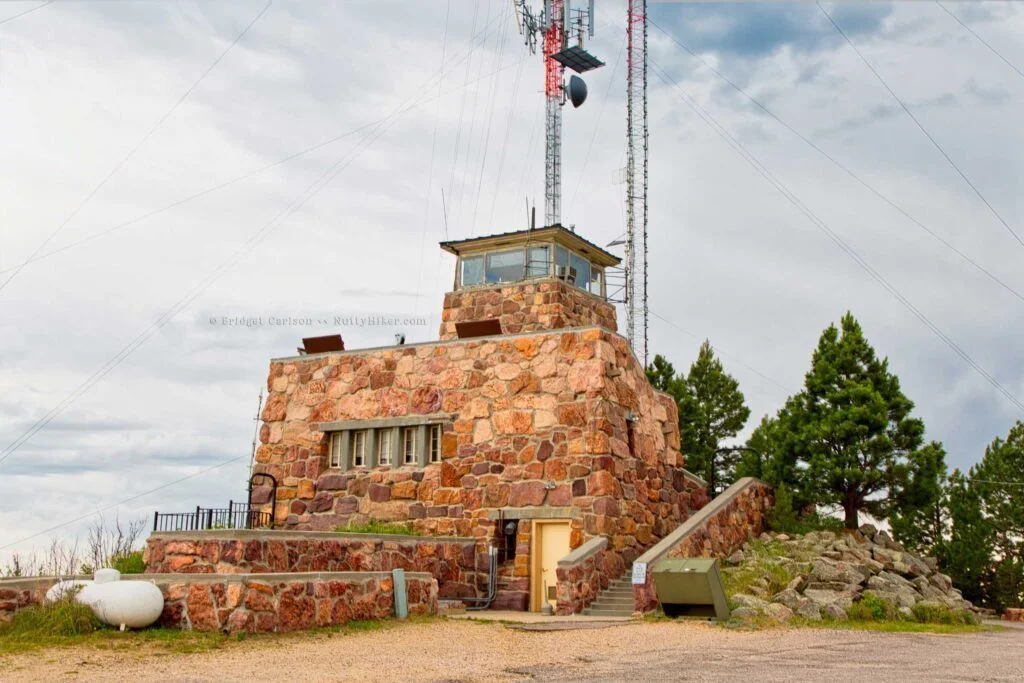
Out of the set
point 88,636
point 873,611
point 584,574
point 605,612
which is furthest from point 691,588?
point 88,636

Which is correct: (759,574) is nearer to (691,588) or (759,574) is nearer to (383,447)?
(691,588)

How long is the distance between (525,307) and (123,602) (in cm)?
1597

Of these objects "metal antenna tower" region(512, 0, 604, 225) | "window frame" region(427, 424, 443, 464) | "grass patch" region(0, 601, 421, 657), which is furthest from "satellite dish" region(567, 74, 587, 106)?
"grass patch" region(0, 601, 421, 657)

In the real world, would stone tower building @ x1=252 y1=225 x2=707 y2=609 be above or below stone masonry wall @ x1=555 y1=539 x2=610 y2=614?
above

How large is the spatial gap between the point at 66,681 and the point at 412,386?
13562 millimetres

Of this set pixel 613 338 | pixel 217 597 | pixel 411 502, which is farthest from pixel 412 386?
pixel 217 597

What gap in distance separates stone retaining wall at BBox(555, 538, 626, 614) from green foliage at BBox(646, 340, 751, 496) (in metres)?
12.0

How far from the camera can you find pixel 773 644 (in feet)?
42.7

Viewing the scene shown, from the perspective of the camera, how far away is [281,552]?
15625mm

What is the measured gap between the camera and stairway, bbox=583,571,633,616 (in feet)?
58.5

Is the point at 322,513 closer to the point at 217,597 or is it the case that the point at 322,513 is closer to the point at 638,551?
the point at 638,551

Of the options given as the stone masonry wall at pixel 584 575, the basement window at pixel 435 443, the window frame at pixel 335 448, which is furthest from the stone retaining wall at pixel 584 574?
the window frame at pixel 335 448

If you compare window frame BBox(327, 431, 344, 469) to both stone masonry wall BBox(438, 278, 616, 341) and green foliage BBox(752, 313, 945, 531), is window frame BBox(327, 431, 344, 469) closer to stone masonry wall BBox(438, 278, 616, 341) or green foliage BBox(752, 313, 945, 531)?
stone masonry wall BBox(438, 278, 616, 341)

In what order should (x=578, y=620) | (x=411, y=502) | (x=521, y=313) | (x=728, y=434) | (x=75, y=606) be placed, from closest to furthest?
1. (x=75, y=606)
2. (x=578, y=620)
3. (x=411, y=502)
4. (x=521, y=313)
5. (x=728, y=434)
